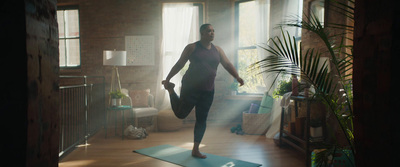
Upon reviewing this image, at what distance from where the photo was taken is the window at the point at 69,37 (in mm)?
6434

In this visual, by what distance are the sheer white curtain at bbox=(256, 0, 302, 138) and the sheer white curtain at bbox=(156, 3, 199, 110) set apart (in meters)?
1.41

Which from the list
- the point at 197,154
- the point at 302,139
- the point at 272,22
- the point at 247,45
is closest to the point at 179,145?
the point at 197,154

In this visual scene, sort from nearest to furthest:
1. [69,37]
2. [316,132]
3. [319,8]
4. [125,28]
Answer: [316,132] → [319,8] → [125,28] → [69,37]

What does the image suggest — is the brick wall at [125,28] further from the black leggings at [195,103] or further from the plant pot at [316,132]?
the plant pot at [316,132]

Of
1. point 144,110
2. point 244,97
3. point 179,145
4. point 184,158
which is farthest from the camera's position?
point 244,97

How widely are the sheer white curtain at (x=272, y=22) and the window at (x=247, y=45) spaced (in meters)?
0.28

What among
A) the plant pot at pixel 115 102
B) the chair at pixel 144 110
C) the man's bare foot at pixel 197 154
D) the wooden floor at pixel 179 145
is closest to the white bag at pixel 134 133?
the wooden floor at pixel 179 145

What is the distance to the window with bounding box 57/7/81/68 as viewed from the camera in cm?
643

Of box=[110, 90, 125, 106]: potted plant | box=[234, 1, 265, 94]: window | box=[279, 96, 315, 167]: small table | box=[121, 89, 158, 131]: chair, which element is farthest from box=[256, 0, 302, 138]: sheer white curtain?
box=[110, 90, 125, 106]: potted plant

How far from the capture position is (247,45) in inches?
241

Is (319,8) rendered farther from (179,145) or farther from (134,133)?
(134,133)

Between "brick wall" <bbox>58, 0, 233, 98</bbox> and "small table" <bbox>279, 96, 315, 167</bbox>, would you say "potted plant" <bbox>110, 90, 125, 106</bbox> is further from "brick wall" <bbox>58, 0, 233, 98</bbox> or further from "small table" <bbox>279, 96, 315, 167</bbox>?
"small table" <bbox>279, 96, 315, 167</bbox>

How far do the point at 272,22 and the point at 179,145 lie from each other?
2.80 metres

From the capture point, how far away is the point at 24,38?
0.94 m
